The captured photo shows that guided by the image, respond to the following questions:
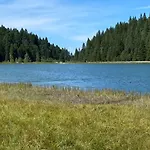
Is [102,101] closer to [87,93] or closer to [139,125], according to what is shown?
[87,93]

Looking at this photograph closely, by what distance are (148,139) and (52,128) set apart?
10.0 feet

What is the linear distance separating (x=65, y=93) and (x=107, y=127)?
18.9 m

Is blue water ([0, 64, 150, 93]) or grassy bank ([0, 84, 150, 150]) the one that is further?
blue water ([0, 64, 150, 93])

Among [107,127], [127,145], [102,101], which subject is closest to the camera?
[127,145]

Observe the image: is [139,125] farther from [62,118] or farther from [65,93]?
[65,93]

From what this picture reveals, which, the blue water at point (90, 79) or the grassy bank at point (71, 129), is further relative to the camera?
the blue water at point (90, 79)

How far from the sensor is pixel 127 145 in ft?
36.8

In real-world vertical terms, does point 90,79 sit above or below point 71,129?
below

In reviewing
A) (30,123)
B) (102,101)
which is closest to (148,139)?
(30,123)

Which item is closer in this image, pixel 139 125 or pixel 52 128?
pixel 52 128

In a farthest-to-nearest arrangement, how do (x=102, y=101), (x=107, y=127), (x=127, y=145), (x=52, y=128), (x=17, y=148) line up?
(x=102, y=101) → (x=107, y=127) → (x=52, y=128) → (x=127, y=145) → (x=17, y=148)

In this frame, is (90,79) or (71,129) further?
(90,79)

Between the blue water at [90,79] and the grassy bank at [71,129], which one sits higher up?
the grassy bank at [71,129]

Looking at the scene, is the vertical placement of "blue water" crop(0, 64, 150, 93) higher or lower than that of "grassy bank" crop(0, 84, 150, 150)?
lower
